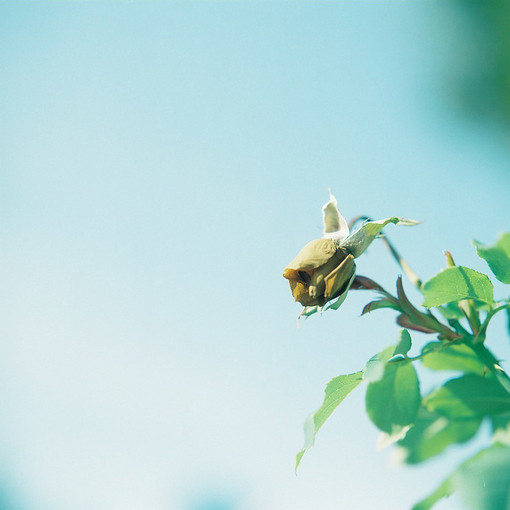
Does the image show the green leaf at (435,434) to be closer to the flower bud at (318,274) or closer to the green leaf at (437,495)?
the green leaf at (437,495)

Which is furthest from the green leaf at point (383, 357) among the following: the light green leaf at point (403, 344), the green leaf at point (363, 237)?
the green leaf at point (363, 237)

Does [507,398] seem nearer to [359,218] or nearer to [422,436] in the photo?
[422,436]

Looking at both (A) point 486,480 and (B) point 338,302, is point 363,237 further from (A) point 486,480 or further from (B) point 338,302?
(A) point 486,480

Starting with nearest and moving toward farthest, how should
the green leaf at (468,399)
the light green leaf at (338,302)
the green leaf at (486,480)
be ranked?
the green leaf at (486,480) → the green leaf at (468,399) → the light green leaf at (338,302)

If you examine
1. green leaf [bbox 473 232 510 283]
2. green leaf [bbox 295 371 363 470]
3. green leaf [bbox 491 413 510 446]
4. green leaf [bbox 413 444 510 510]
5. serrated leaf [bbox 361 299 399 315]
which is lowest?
green leaf [bbox 491 413 510 446]

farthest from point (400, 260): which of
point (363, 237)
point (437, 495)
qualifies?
point (437, 495)

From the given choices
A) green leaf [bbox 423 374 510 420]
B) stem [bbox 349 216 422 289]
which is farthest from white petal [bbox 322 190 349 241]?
green leaf [bbox 423 374 510 420]

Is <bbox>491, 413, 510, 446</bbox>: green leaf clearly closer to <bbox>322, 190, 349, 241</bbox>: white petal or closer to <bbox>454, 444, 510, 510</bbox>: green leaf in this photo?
<bbox>454, 444, 510, 510</bbox>: green leaf
